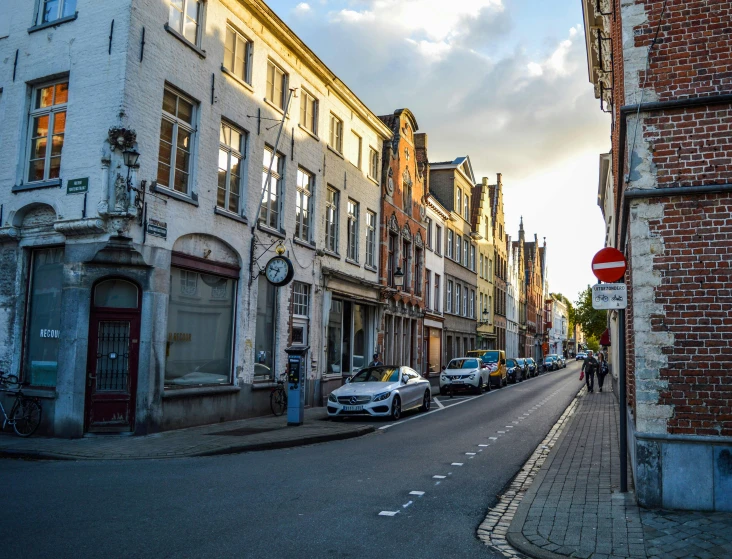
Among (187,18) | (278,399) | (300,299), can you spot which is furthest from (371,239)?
(187,18)

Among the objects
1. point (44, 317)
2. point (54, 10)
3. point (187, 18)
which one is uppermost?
point (187, 18)

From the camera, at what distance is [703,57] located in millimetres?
7566

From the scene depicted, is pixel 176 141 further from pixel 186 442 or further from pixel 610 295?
pixel 610 295

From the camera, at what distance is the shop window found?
12984 millimetres

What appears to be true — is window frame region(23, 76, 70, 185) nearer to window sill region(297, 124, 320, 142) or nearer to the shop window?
the shop window

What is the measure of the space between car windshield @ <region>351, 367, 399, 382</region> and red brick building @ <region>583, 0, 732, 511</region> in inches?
415

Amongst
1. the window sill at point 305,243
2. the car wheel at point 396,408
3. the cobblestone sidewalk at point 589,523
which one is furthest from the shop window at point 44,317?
the cobblestone sidewalk at point 589,523

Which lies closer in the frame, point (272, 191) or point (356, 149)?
point (272, 191)

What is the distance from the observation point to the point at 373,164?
2616 centimetres

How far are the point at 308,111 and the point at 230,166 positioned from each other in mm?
5141

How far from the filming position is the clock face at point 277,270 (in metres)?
15.9

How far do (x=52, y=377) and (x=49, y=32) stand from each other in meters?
7.14

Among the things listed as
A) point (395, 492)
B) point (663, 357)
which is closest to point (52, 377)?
point (395, 492)

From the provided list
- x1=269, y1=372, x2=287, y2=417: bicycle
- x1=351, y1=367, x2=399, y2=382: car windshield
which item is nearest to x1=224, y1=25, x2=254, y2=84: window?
x1=269, y1=372, x2=287, y2=417: bicycle
